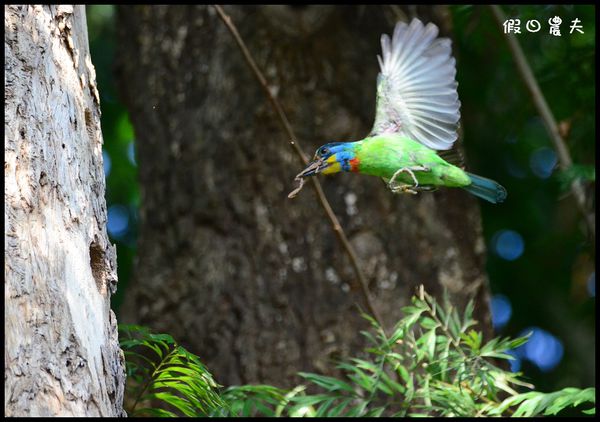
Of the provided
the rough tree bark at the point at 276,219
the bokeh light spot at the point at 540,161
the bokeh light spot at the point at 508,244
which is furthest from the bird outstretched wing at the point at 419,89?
the bokeh light spot at the point at 540,161

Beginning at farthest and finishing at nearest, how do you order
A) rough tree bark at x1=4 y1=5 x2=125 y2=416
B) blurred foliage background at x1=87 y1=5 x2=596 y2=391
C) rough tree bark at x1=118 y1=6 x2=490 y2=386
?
blurred foliage background at x1=87 y1=5 x2=596 y2=391 < rough tree bark at x1=118 y1=6 x2=490 y2=386 < rough tree bark at x1=4 y1=5 x2=125 y2=416

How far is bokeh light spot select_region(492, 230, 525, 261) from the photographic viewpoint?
6309 millimetres

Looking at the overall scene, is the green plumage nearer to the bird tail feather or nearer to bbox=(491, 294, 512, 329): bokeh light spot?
the bird tail feather

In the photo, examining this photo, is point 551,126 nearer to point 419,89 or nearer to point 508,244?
point 419,89

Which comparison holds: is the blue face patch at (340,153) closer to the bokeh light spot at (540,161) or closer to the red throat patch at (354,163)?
the red throat patch at (354,163)

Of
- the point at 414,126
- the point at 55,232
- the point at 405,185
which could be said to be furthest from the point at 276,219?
the point at 55,232

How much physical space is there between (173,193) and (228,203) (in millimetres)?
303

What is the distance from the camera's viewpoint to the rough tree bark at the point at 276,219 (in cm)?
374

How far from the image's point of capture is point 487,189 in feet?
7.89

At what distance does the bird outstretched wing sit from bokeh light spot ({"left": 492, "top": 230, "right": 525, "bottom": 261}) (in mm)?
4005

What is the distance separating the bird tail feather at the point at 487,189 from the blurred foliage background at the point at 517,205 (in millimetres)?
2174

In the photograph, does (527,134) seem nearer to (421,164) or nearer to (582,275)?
(582,275)

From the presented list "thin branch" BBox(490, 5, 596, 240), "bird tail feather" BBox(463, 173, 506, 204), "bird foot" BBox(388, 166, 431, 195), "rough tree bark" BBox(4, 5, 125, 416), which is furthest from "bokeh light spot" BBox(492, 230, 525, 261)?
"rough tree bark" BBox(4, 5, 125, 416)

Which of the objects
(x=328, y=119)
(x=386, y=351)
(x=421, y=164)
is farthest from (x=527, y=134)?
(x=421, y=164)
